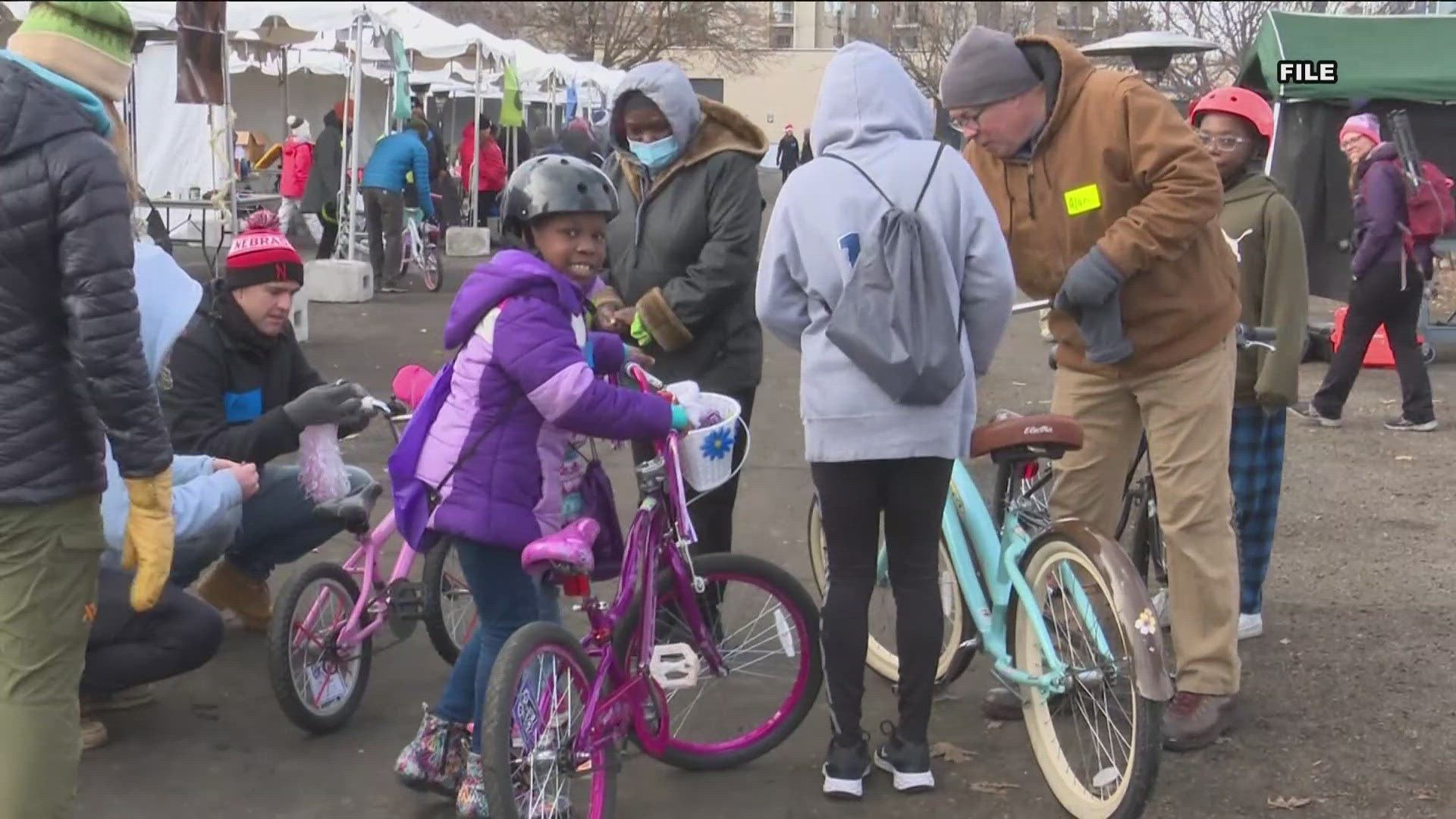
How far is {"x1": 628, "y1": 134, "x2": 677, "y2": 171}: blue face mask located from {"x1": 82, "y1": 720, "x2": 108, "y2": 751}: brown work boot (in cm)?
226

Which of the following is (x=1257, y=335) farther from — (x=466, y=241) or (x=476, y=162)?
(x=466, y=241)

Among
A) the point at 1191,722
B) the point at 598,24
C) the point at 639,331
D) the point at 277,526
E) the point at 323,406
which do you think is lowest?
the point at 1191,722

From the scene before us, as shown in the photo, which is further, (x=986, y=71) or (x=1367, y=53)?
(x=1367, y=53)

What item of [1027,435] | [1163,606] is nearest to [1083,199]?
[1027,435]

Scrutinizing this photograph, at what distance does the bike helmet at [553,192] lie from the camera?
11.6ft

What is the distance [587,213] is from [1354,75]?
10.9 metres

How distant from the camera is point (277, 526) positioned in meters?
4.93

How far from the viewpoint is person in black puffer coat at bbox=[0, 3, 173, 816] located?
279cm

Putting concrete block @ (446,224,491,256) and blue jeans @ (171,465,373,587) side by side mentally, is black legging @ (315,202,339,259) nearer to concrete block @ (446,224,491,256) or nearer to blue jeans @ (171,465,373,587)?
concrete block @ (446,224,491,256)

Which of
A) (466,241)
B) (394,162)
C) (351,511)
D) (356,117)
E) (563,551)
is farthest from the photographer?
(466,241)

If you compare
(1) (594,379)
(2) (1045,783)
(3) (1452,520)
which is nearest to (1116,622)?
(2) (1045,783)

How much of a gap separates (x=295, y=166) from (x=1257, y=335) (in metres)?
16.3

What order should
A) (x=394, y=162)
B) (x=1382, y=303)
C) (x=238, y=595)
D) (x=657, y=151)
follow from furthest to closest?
(x=394, y=162) → (x=1382, y=303) → (x=238, y=595) → (x=657, y=151)

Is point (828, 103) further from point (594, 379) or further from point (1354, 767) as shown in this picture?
point (1354, 767)
